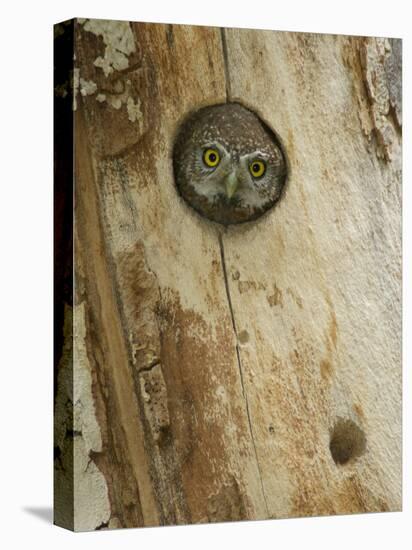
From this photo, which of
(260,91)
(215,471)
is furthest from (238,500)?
(260,91)

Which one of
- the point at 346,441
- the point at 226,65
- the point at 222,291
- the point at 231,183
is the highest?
the point at 226,65

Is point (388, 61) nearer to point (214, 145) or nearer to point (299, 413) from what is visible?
point (214, 145)

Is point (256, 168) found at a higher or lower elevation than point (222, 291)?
higher

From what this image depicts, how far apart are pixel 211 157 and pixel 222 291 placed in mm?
415

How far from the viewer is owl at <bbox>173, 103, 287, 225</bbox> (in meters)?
4.49

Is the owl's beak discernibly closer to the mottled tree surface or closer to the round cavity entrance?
the mottled tree surface

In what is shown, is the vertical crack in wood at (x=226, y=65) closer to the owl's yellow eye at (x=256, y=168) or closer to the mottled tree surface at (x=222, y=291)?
the mottled tree surface at (x=222, y=291)

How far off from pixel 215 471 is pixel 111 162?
3.29 ft

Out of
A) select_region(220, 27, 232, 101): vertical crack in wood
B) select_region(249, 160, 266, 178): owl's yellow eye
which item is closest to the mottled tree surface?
select_region(220, 27, 232, 101): vertical crack in wood

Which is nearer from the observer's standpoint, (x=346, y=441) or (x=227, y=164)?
(x=227, y=164)

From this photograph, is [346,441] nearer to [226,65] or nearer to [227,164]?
[227,164]

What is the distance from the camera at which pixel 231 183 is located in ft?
14.8

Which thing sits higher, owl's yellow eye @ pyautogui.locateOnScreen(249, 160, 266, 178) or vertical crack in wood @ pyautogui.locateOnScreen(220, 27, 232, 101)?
vertical crack in wood @ pyautogui.locateOnScreen(220, 27, 232, 101)

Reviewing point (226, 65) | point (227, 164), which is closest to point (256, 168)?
point (227, 164)
